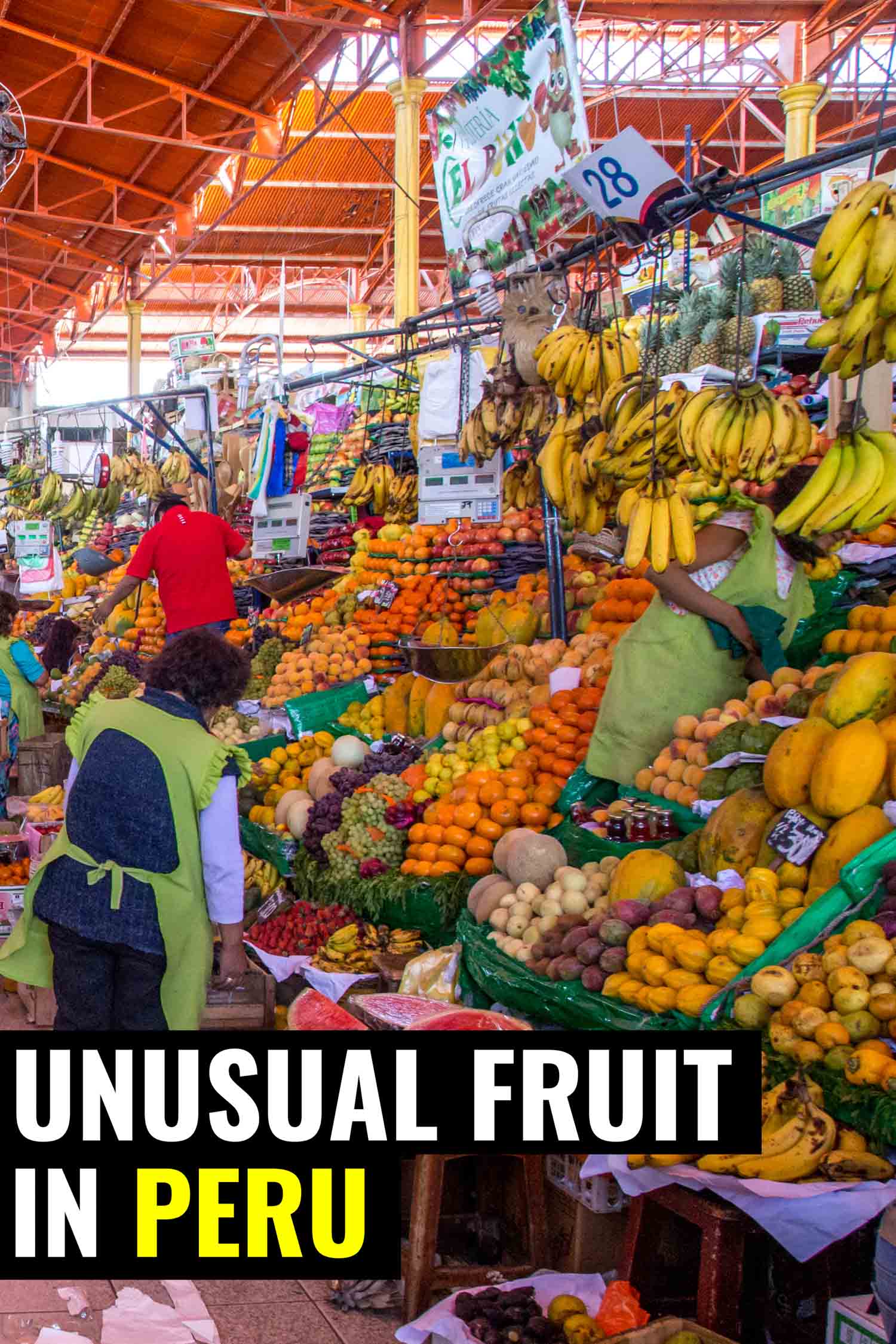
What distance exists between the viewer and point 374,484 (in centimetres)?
841

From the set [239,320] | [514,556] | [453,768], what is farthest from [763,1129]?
[239,320]

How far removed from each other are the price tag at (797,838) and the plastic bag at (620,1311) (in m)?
1.05

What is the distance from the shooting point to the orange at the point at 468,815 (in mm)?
4547

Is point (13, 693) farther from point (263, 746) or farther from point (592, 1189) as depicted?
point (592, 1189)

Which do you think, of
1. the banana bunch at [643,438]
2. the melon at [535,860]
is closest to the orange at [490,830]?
the melon at [535,860]

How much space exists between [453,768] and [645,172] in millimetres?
2203

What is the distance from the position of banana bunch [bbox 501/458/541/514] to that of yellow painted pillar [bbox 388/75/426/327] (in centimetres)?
597

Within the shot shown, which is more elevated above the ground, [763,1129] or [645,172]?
[645,172]

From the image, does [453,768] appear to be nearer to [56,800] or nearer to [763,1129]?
[56,800]

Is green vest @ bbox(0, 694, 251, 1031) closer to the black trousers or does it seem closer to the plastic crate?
the black trousers

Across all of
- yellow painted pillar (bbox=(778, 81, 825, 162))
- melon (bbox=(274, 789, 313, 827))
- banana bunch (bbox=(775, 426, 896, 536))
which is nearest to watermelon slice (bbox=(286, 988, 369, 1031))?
banana bunch (bbox=(775, 426, 896, 536))

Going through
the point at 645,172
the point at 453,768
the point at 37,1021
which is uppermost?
the point at 645,172

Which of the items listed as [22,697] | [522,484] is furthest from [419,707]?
[22,697]

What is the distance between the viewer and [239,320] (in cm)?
2816
